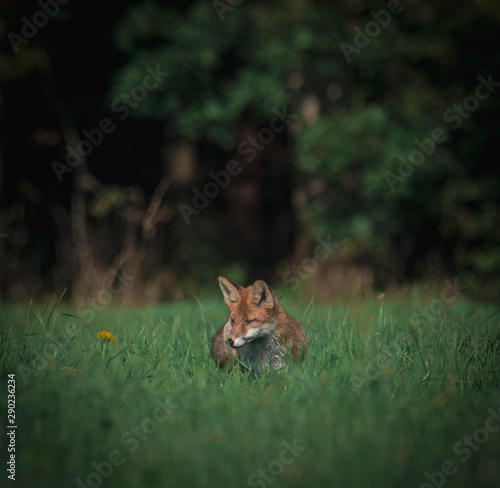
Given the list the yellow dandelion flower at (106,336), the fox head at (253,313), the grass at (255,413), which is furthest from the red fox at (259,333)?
the yellow dandelion flower at (106,336)

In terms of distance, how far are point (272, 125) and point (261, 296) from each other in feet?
38.9

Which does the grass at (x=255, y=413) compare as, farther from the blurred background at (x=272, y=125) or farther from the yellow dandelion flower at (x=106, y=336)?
the blurred background at (x=272, y=125)

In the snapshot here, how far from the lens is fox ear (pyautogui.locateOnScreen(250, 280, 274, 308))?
534cm

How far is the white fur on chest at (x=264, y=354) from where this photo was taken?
5.32m

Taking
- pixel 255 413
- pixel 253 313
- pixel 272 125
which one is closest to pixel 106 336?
pixel 253 313

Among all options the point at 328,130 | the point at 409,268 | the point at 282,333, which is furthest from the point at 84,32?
the point at 282,333

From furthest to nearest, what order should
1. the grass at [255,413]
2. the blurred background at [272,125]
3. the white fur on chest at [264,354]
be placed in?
the blurred background at [272,125] → the white fur on chest at [264,354] → the grass at [255,413]

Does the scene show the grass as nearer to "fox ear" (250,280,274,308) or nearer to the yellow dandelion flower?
the yellow dandelion flower

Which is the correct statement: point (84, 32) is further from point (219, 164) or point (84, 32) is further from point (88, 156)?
point (219, 164)

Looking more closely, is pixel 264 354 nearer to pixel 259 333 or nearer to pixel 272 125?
pixel 259 333

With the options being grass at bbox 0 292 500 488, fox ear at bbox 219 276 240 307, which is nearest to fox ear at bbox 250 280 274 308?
fox ear at bbox 219 276 240 307

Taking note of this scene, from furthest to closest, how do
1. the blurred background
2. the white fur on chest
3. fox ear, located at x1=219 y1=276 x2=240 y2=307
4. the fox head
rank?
the blurred background < fox ear, located at x1=219 y1=276 x2=240 y2=307 < the white fur on chest < the fox head

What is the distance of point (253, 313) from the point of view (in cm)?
531

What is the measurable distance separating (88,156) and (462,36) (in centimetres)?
942
